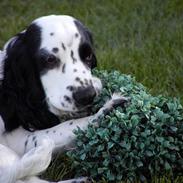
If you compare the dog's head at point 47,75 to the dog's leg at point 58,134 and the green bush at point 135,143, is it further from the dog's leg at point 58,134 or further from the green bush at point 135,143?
the green bush at point 135,143

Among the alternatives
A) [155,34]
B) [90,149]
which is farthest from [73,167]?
[155,34]

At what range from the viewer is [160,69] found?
545 cm

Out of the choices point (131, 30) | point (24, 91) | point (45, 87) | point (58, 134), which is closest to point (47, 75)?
point (45, 87)

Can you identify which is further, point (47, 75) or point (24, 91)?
point (24, 91)

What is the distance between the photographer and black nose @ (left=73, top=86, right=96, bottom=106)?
3.80 metres

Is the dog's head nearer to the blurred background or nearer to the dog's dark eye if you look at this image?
the dog's dark eye

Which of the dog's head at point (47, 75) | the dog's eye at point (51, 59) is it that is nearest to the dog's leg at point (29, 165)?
the dog's head at point (47, 75)

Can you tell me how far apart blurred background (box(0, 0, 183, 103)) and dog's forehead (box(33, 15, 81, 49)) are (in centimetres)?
122

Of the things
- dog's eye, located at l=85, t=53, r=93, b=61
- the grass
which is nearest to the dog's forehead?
dog's eye, located at l=85, t=53, r=93, b=61

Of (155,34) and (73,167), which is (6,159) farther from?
(155,34)

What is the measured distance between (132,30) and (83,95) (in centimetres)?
285

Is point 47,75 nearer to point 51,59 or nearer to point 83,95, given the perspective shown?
point 51,59

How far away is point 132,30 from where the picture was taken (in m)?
6.53

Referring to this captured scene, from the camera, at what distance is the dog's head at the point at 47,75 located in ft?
12.7
